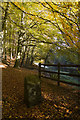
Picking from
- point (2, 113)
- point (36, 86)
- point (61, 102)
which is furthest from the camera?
point (61, 102)

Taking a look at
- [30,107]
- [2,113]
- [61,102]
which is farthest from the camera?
[61,102]

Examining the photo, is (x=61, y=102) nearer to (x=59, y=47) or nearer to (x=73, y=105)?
(x=73, y=105)

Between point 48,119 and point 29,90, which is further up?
point 29,90

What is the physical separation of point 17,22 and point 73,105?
811 cm

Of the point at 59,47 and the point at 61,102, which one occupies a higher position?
the point at 59,47

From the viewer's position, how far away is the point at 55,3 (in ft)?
8.63

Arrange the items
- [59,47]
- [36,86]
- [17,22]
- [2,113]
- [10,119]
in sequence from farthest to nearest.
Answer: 1. [17,22]
2. [59,47]
3. [36,86]
4. [2,113]
5. [10,119]

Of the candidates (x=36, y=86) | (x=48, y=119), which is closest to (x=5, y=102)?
(x=36, y=86)

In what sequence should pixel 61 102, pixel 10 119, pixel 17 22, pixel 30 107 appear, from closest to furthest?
pixel 10 119 → pixel 30 107 → pixel 61 102 → pixel 17 22

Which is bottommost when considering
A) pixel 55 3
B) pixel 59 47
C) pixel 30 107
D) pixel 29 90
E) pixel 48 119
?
pixel 48 119

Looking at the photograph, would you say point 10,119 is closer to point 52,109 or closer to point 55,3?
point 52,109

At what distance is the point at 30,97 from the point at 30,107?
37 centimetres

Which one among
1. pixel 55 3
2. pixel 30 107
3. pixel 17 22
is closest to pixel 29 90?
pixel 30 107

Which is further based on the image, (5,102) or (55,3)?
(5,102)
